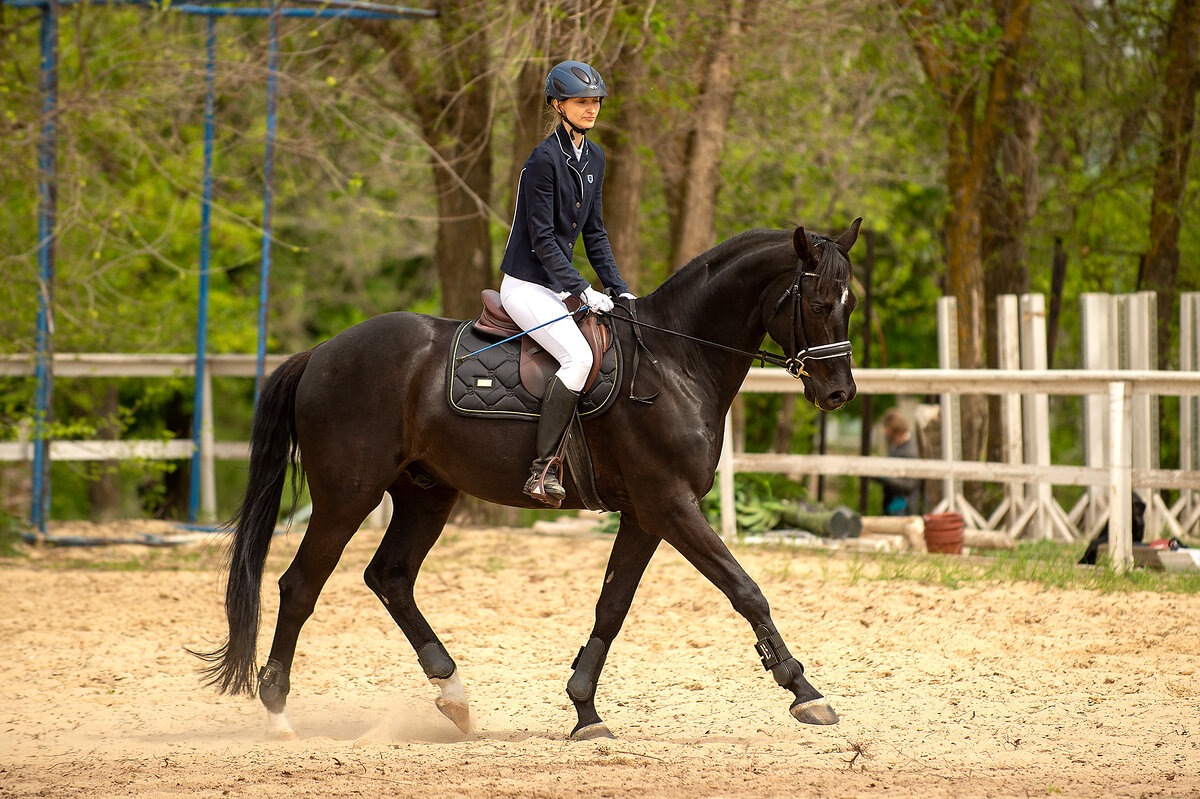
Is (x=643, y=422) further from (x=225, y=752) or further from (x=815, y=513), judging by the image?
(x=815, y=513)

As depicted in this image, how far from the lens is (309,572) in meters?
5.21

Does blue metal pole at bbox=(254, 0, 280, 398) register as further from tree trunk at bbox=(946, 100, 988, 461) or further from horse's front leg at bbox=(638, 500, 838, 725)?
tree trunk at bbox=(946, 100, 988, 461)

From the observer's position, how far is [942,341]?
10523 millimetres

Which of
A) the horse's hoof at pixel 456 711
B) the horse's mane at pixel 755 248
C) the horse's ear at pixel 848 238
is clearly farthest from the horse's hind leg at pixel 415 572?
the horse's ear at pixel 848 238

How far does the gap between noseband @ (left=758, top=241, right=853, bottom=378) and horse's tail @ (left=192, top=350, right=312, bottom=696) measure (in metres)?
2.34

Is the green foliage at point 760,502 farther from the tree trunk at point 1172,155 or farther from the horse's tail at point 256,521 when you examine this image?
the horse's tail at point 256,521

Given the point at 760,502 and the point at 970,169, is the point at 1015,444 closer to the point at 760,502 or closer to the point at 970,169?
the point at 760,502

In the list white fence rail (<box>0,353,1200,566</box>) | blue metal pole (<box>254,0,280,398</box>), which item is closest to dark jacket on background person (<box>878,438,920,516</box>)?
white fence rail (<box>0,353,1200,566</box>)

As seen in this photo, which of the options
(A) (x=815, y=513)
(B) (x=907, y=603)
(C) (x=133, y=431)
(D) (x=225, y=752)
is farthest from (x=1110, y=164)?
(C) (x=133, y=431)

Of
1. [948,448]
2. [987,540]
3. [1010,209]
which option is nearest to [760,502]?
[948,448]

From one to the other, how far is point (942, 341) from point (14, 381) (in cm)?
1010

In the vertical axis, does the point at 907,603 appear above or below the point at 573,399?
below

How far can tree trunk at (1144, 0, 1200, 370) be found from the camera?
11391 millimetres

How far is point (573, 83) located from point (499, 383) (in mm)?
1339
